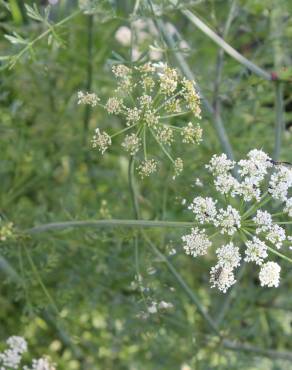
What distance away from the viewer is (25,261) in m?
3.65

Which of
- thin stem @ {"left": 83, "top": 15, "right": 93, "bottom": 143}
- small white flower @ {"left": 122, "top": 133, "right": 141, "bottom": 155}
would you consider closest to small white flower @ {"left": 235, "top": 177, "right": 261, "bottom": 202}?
small white flower @ {"left": 122, "top": 133, "right": 141, "bottom": 155}

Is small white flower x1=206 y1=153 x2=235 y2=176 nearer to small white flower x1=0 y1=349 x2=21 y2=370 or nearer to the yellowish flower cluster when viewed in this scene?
the yellowish flower cluster

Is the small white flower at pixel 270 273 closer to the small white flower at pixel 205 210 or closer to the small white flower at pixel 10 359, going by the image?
the small white flower at pixel 205 210

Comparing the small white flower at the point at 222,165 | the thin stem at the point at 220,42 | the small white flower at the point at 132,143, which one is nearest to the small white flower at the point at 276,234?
the small white flower at the point at 222,165

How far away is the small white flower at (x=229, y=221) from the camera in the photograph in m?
2.08

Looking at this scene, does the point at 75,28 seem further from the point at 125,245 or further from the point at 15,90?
the point at 125,245

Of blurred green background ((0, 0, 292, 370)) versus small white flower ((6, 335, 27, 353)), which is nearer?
small white flower ((6, 335, 27, 353))

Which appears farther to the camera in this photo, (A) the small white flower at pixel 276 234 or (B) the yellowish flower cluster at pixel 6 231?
(B) the yellowish flower cluster at pixel 6 231

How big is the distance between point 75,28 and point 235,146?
136cm

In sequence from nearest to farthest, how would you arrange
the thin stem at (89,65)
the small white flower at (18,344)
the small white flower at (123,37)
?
1. the small white flower at (18,344)
2. the thin stem at (89,65)
3. the small white flower at (123,37)

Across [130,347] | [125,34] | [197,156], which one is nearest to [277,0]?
[197,156]

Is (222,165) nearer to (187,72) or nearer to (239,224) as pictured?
(239,224)

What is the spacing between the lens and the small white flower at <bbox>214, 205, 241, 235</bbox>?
Result: 2078mm

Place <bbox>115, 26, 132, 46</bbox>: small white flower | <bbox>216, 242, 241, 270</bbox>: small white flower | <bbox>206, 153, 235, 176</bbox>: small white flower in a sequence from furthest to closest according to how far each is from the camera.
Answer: <bbox>115, 26, 132, 46</bbox>: small white flower
<bbox>206, 153, 235, 176</bbox>: small white flower
<bbox>216, 242, 241, 270</bbox>: small white flower
